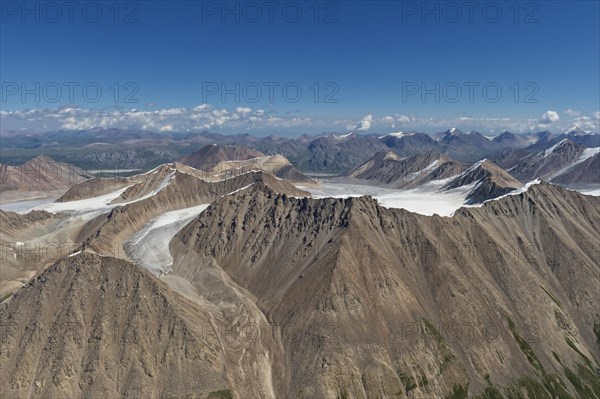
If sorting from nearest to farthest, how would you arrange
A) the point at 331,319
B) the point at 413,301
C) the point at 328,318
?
1. the point at 331,319
2. the point at 328,318
3. the point at 413,301

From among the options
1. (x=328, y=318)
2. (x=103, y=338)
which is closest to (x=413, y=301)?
(x=328, y=318)

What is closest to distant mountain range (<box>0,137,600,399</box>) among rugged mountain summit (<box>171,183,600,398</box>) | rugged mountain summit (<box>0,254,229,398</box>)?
rugged mountain summit (<box>0,254,229,398</box>)

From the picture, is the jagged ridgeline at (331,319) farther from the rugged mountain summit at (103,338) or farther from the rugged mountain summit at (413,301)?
the rugged mountain summit at (413,301)

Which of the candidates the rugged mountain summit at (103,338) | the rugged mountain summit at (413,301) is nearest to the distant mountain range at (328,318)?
the rugged mountain summit at (103,338)

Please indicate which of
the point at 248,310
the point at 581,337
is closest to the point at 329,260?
the point at 248,310

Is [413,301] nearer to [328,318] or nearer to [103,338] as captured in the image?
[328,318]

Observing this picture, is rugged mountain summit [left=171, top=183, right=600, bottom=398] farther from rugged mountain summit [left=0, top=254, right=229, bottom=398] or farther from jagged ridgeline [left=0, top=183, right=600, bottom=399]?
rugged mountain summit [left=0, top=254, right=229, bottom=398]

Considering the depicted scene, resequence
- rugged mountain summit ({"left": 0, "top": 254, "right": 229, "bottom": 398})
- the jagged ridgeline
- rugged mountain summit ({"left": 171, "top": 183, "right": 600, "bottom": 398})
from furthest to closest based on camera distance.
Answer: rugged mountain summit ({"left": 171, "top": 183, "right": 600, "bottom": 398})
the jagged ridgeline
rugged mountain summit ({"left": 0, "top": 254, "right": 229, "bottom": 398})
